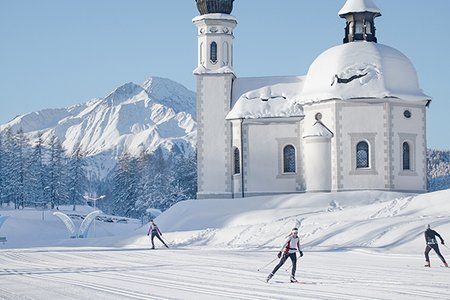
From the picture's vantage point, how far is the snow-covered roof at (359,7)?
61594 mm

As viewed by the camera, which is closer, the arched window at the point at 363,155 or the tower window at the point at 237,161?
the arched window at the point at 363,155

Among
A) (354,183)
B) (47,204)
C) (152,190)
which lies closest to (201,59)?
(354,183)

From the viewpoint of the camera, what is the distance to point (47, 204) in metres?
107

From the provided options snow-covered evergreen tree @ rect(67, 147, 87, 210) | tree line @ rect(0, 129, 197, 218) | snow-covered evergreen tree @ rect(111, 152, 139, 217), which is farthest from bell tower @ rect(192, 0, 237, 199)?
snow-covered evergreen tree @ rect(67, 147, 87, 210)

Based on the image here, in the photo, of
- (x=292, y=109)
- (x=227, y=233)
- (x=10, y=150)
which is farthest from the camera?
(x=10, y=150)

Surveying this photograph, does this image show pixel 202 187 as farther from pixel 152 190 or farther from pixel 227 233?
pixel 152 190

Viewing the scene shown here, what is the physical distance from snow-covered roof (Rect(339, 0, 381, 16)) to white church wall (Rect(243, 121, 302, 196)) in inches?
350

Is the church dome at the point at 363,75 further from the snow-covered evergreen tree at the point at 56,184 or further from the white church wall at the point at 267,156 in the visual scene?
the snow-covered evergreen tree at the point at 56,184

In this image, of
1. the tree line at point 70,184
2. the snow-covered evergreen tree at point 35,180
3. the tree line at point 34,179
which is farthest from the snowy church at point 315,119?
the snow-covered evergreen tree at point 35,180

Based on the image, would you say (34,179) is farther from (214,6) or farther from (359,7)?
(359,7)

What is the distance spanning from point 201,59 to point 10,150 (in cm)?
5201

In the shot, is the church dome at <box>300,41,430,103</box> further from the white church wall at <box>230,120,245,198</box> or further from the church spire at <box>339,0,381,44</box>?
the white church wall at <box>230,120,245,198</box>

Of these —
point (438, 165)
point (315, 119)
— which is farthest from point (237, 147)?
point (438, 165)

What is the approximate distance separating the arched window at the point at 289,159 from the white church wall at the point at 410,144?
22.5 ft
